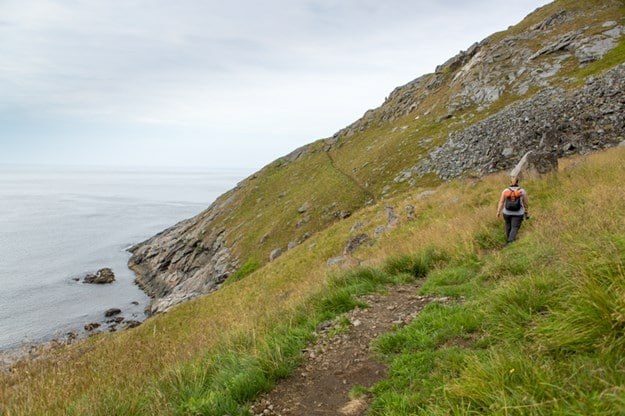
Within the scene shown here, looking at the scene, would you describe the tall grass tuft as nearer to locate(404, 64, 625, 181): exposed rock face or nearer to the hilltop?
the hilltop

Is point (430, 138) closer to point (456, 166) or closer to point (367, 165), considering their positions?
point (367, 165)

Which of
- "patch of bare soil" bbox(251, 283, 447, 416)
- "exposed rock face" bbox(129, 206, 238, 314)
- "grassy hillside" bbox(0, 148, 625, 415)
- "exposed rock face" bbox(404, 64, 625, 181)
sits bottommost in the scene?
"exposed rock face" bbox(129, 206, 238, 314)

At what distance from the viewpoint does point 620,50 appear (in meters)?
40.4

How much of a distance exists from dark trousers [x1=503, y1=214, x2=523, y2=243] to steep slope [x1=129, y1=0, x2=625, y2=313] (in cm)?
1117

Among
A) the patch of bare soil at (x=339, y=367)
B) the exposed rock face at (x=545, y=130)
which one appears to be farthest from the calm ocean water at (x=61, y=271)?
the exposed rock face at (x=545, y=130)

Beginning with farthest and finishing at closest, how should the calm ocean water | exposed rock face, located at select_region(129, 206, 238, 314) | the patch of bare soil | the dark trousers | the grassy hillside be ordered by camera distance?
exposed rock face, located at select_region(129, 206, 238, 314)
the calm ocean water
the dark trousers
the patch of bare soil
the grassy hillside

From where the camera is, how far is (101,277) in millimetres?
58656

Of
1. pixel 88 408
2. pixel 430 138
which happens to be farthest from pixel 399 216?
pixel 430 138

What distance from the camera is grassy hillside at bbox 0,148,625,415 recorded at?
12.5 ft

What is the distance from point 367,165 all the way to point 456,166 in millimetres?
17946

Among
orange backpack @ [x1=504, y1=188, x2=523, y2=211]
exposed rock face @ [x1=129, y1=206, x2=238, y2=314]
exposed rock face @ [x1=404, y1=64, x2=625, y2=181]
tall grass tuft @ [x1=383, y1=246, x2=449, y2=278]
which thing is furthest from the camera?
exposed rock face @ [x1=129, y1=206, x2=238, y2=314]

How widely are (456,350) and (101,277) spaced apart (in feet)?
211

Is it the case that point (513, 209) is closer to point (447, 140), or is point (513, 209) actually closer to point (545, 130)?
point (545, 130)

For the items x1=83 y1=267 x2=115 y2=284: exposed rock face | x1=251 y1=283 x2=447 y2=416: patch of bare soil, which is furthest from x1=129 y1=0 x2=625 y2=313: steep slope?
x1=251 y1=283 x2=447 y2=416: patch of bare soil
